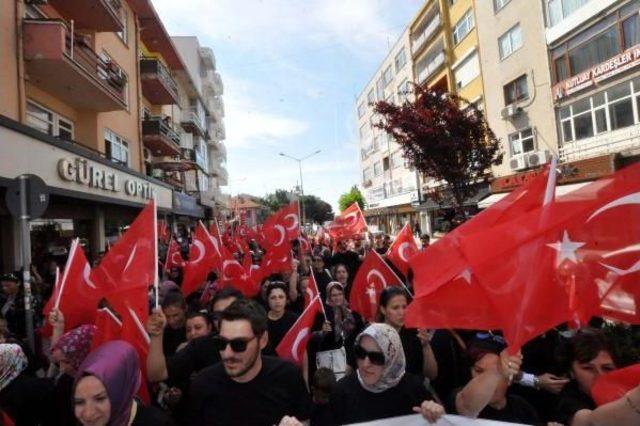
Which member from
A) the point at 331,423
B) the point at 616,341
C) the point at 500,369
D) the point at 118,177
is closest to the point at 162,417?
the point at 331,423

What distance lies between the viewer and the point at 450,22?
29547 millimetres

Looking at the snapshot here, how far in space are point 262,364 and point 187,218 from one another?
29.5 metres

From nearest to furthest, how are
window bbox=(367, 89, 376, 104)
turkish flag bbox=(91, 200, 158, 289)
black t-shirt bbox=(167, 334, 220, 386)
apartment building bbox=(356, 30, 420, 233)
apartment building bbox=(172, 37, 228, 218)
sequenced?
black t-shirt bbox=(167, 334, 220, 386) → turkish flag bbox=(91, 200, 158, 289) → apartment building bbox=(172, 37, 228, 218) → apartment building bbox=(356, 30, 420, 233) → window bbox=(367, 89, 376, 104)

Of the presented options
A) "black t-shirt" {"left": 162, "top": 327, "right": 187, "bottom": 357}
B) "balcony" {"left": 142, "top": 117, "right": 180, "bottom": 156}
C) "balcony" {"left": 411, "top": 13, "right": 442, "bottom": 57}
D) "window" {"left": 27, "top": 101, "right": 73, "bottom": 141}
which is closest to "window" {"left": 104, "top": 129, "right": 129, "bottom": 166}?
"window" {"left": 27, "top": 101, "right": 73, "bottom": 141}

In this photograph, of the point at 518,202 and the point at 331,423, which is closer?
the point at 331,423

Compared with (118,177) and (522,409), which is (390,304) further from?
(118,177)

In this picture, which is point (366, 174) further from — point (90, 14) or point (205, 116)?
point (90, 14)

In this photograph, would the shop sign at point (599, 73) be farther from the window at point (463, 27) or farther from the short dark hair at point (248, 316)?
the short dark hair at point (248, 316)

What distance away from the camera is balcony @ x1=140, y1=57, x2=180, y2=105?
21172 millimetres

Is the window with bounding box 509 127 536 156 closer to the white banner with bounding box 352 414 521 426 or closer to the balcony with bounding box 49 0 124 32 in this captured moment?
the balcony with bounding box 49 0 124 32

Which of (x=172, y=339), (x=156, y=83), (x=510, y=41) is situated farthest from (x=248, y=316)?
(x=510, y=41)

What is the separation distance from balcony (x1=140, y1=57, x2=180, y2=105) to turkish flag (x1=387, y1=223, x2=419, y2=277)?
55.5 feet

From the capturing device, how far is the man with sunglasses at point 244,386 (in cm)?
249

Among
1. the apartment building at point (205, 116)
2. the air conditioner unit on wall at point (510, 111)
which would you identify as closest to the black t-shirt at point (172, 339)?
the air conditioner unit on wall at point (510, 111)
